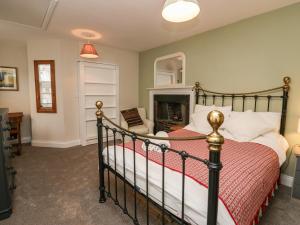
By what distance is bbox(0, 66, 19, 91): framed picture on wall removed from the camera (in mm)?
3807

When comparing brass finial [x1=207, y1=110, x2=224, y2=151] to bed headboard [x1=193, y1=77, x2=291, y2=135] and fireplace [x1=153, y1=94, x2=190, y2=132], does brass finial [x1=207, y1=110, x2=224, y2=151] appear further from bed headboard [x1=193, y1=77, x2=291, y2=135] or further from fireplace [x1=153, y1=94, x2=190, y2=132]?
fireplace [x1=153, y1=94, x2=190, y2=132]

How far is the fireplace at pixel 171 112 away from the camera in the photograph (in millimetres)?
3624

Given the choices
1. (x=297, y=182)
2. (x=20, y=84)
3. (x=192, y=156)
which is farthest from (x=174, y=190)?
(x=20, y=84)

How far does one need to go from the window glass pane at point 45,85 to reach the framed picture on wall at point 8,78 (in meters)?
0.68

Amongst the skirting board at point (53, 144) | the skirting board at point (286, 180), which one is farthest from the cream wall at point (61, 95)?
the skirting board at point (286, 180)

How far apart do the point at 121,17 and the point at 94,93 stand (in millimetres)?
2085

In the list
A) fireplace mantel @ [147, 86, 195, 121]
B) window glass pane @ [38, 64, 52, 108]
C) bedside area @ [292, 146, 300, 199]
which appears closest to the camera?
bedside area @ [292, 146, 300, 199]

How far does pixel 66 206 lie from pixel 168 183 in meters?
1.35

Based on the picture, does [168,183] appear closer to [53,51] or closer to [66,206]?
[66,206]

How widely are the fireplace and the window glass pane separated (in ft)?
8.08

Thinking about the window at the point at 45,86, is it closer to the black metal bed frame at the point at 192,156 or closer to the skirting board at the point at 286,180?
the black metal bed frame at the point at 192,156

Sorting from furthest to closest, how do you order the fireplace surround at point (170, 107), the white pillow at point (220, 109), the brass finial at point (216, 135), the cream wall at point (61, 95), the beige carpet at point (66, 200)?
the cream wall at point (61, 95)
the fireplace surround at point (170, 107)
the white pillow at point (220, 109)
the beige carpet at point (66, 200)
the brass finial at point (216, 135)

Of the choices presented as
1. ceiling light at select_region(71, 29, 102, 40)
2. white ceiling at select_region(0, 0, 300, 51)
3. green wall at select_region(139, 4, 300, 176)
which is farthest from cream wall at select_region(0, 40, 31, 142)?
green wall at select_region(139, 4, 300, 176)

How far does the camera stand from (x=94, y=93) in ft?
13.8
